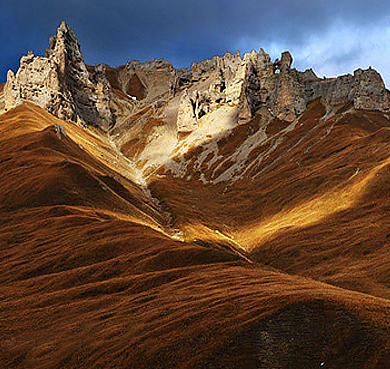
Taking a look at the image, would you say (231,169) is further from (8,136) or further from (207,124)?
(8,136)

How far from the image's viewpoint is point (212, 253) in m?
27.6

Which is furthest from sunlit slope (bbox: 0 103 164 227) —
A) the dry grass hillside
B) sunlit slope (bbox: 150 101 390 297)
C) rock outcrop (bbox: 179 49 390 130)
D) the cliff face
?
rock outcrop (bbox: 179 49 390 130)

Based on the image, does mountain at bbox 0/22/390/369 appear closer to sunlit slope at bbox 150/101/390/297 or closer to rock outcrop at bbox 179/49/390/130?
sunlit slope at bbox 150/101/390/297

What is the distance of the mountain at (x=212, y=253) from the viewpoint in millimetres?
12148

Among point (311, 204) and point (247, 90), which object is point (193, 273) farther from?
point (247, 90)

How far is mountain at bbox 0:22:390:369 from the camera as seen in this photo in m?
12.1

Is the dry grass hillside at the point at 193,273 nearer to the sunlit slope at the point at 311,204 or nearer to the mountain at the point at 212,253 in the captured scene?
the mountain at the point at 212,253

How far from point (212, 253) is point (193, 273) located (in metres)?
4.93

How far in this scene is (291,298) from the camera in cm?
1348

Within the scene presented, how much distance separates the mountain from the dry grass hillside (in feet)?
0.32

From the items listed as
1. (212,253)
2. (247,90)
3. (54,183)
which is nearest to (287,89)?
(247,90)

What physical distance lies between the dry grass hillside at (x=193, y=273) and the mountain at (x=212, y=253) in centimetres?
10

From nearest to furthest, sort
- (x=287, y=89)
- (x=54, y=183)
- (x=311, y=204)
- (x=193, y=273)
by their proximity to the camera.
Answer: (x=193, y=273), (x=54, y=183), (x=311, y=204), (x=287, y=89)

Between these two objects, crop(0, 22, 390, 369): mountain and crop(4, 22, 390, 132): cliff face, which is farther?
crop(4, 22, 390, 132): cliff face
